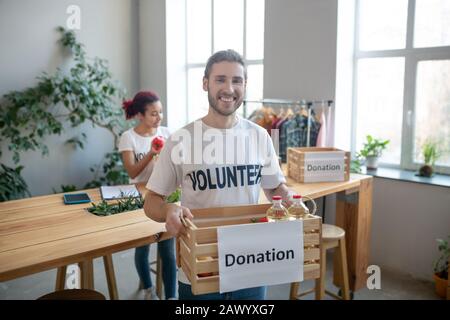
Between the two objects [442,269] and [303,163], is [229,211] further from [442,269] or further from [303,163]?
[442,269]

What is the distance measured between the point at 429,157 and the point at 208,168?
7.91ft

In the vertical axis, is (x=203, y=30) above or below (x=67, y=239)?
above

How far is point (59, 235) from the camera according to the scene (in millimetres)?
1815

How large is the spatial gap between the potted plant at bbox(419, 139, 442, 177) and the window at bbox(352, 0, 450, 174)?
1.8 inches

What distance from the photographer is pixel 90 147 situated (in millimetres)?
5000

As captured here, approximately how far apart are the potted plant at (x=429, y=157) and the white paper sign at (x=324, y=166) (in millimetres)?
847

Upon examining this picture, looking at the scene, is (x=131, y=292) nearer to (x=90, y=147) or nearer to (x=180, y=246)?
(x=180, y=246)

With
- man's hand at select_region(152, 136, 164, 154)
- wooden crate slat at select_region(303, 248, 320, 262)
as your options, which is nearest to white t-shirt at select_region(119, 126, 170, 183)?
man's hand at select_region(152, 136, 164, 154)

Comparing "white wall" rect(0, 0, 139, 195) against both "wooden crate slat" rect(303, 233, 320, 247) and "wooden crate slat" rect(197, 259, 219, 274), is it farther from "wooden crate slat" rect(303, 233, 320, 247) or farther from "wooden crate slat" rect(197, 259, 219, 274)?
"wooden crate slat" rect(303, 233, 320, 247)

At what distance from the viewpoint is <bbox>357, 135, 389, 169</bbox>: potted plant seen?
12.0ft

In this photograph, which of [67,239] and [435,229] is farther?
[435,229]

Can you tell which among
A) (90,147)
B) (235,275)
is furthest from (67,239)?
(90,147)

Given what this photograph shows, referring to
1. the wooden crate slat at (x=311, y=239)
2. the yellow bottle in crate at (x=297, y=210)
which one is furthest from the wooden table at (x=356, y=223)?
the wooden crate slat at (x=311, y=239)

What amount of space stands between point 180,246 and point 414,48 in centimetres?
280
